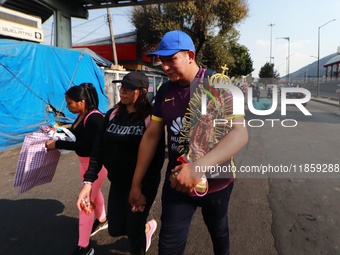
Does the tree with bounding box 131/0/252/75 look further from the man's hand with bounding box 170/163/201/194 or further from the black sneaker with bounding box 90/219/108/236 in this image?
the man's hand with bounding box 170/163/201/194

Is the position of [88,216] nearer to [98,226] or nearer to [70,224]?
[98,226]

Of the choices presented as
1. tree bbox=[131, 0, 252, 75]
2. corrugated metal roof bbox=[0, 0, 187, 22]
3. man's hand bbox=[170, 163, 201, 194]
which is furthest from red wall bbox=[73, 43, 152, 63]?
man's hand bbox=[170, 163, 201, 194]

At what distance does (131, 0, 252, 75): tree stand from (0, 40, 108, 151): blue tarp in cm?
1335

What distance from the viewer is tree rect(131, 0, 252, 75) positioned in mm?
20703

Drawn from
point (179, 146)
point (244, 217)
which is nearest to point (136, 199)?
point (179, 146)

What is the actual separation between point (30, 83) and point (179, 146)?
22.9ft

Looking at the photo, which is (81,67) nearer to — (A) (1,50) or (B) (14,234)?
(A) (1,50)

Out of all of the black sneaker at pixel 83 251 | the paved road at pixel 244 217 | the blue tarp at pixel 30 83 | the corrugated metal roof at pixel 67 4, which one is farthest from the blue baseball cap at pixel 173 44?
the corrugated metal roof at pixel 67 4

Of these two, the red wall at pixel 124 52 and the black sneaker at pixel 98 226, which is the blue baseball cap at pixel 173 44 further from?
the red wall at pixel 124 52

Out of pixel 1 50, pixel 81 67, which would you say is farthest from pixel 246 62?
pixel 1 50

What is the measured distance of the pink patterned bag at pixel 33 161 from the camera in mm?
2672

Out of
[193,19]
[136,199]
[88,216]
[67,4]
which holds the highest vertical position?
[193,19]

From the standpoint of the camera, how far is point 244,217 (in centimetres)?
329

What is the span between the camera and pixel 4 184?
4691 mm
